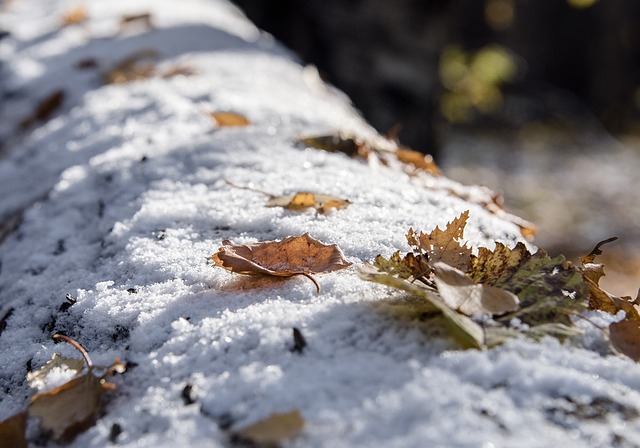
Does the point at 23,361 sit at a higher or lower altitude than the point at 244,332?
lower

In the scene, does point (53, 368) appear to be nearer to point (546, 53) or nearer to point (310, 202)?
point (310, 202)

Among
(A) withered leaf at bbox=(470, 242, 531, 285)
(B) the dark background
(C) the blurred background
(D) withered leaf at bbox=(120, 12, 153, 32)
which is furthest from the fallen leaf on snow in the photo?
(B) the dark background

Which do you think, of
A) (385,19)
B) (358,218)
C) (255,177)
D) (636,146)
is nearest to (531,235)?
(358,218)

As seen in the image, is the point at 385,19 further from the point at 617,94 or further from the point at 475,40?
the point at 617,94

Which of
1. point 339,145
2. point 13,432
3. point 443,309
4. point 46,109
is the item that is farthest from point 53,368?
point 46,109

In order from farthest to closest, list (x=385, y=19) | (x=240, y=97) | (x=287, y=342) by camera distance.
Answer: (x=385, y=19) < (x=240, y=97) < (x=287, y=342)

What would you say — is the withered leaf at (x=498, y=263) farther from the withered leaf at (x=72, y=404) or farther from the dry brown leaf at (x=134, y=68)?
the dry brown leaf at (x=134, y=68)
